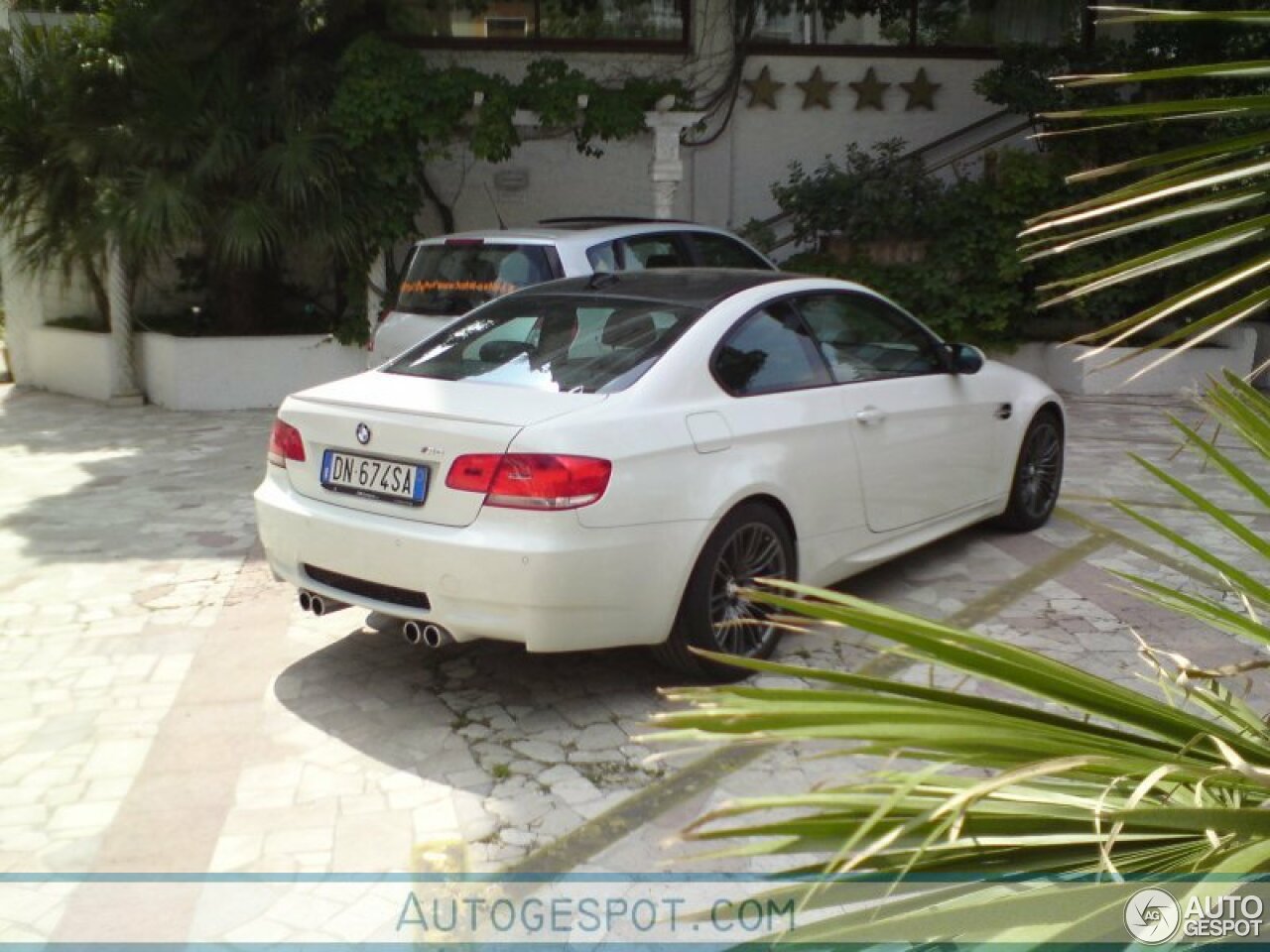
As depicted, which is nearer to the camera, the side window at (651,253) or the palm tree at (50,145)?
the side window at (651,253)

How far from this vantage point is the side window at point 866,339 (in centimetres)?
549

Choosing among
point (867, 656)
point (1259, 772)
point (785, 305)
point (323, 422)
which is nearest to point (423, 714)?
point (323, 422)

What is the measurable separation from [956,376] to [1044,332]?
253 inches

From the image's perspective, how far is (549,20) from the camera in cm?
1300

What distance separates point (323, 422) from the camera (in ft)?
15.4

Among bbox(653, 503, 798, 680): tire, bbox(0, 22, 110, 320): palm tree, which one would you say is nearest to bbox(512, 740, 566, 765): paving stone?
bbox(653, 503, 798, 680): tire

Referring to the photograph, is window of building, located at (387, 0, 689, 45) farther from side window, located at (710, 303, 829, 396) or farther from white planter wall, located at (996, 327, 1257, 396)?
side window, located at (710, 303, 829, 396)

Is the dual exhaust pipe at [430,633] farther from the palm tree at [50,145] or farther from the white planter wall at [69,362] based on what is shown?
the white planter wall at [69,362]

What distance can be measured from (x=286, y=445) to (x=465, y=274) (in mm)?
3429

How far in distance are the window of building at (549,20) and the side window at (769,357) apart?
850 cm

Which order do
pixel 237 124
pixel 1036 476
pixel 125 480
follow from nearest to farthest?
1. pixel 1036 476
2. pixel 125 480
3. pixel 237 124

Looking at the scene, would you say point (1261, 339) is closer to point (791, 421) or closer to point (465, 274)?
point (465, 274)

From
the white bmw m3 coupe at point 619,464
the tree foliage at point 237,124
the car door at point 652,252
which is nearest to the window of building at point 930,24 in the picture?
the tree foliage at point 237,124

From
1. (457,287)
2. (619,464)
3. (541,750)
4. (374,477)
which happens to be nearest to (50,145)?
(457,287)
